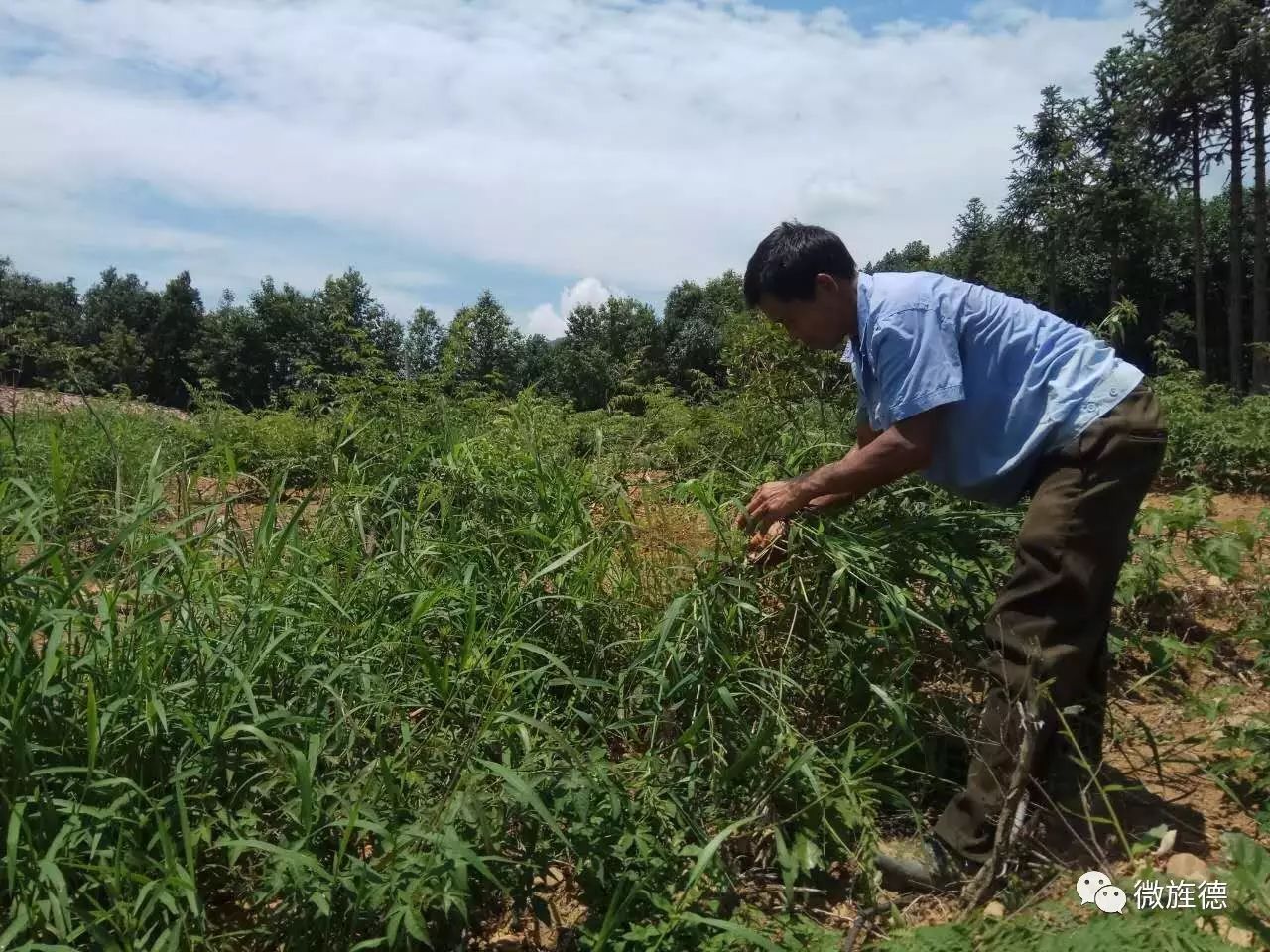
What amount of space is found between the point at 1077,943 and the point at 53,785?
1.87 metres

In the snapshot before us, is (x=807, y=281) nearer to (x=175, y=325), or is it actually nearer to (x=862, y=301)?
(x=862, y=301)

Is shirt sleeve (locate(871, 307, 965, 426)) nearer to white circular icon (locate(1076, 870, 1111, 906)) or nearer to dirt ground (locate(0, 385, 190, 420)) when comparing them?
white circular icon (locate(1076, 870, 1111, 906))

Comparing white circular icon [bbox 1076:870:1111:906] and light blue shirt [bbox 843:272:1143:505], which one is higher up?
light blue shirt [bbox 843:272:1143:505]

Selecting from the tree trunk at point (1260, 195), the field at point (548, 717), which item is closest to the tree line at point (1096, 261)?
the tree trunk at point (1260, 195)

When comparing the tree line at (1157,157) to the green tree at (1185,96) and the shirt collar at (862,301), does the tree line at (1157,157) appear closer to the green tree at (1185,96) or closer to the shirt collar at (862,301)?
the green tree at (1185,96)

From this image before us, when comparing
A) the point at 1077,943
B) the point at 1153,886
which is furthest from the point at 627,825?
the point at 1153,886

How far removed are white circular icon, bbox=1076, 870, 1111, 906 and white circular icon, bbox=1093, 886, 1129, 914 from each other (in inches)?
1.1

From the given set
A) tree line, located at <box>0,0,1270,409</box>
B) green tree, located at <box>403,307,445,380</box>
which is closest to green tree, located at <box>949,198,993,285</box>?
tree line, located at <box>0,0,1270,409</box>

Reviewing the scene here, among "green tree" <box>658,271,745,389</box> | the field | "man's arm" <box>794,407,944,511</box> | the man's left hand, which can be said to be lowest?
the field

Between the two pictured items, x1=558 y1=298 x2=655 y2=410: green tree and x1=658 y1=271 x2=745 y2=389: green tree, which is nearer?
x1=558 y1=298 x2=655 y2=410: green tree

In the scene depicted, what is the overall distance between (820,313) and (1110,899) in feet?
4.70

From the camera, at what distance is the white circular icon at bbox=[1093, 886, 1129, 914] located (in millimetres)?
1708

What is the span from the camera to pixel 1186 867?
1.93 meters

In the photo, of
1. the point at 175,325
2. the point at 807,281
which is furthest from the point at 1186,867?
the point at 175,325
